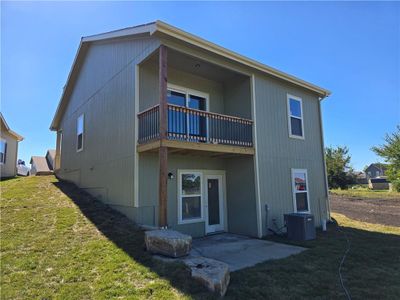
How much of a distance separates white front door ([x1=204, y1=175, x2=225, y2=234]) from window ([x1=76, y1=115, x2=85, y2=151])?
23.8 ft

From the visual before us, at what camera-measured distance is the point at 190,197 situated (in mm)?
9758

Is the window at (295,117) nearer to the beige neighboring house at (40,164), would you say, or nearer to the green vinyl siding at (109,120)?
the green vinyl siding at (109,120)

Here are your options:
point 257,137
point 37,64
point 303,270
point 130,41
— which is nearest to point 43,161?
point 37,64

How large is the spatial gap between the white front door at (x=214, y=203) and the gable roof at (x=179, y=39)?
445 centimetres

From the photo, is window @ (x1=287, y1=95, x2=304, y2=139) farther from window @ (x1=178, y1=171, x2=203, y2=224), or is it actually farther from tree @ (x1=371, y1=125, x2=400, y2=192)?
tree @ (x1=371, y1=125, x2=400, y2=192)

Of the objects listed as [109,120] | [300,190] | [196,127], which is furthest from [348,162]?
[109,120]

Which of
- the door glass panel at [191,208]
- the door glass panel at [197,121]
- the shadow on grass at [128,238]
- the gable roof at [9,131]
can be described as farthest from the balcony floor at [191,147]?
the gable roof at [9,131]

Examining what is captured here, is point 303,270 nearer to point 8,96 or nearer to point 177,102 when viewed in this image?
point 177,102

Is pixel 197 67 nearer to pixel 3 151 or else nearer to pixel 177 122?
pixel 177 122

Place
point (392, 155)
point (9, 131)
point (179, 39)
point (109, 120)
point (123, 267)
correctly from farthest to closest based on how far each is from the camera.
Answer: point (392, 155) < point (9, 131) < point (109, 120) < point (179, 39) < point (123, 267)

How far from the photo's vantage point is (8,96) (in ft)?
40.8

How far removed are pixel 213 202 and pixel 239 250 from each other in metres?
2.98

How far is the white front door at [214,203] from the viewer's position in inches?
402

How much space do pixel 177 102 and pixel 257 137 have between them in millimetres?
3237
